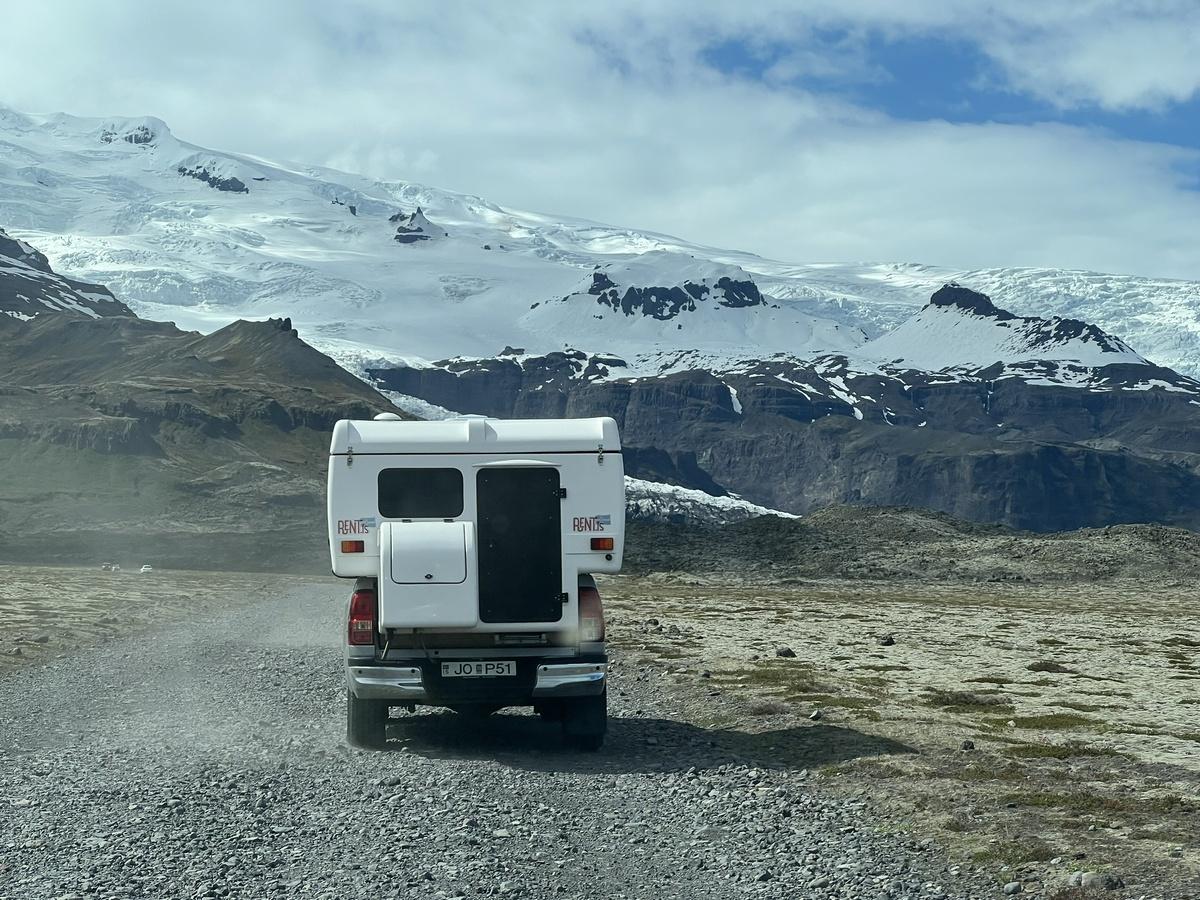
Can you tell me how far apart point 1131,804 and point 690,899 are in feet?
20.1

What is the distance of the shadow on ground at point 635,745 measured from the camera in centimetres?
1928

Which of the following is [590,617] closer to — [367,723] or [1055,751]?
[367,723]

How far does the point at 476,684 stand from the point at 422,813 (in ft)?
13.6

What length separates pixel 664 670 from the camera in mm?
33688

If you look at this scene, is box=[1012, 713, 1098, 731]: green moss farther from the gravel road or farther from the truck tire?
the truck tire

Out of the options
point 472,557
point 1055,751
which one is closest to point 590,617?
point 472,557

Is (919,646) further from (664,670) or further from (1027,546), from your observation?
(1027,546)

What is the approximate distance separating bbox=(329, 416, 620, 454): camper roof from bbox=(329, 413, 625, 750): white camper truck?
0.8 inches

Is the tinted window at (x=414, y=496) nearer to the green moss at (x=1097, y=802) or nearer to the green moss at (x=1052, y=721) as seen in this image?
the green moss at (x=1097, y=802)

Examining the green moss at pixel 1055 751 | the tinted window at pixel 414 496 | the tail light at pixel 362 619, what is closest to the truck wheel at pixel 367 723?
the tail light at pixel 362 619

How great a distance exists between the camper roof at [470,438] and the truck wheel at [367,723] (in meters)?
3.63

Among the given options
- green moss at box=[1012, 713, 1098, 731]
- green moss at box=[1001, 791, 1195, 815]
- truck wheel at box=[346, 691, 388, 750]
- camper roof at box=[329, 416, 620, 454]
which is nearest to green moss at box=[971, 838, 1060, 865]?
green moss at box=[1001, 791, 1195, 815]

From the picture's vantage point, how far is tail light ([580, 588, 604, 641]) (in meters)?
19.6

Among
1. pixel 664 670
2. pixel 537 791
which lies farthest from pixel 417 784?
pixel 664 670
